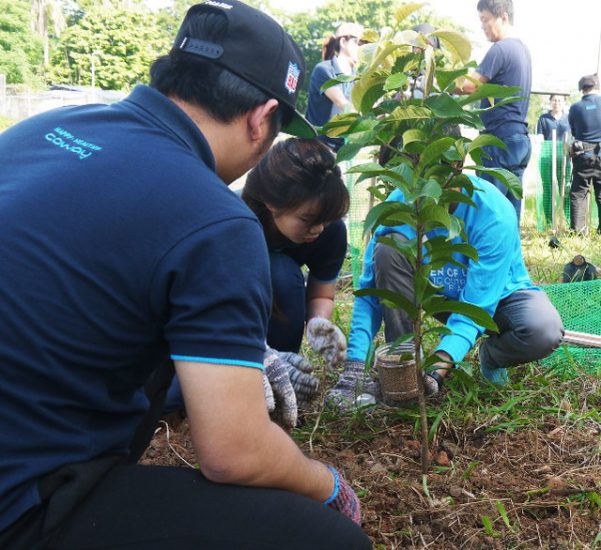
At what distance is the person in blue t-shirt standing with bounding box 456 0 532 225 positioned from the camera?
4864mm

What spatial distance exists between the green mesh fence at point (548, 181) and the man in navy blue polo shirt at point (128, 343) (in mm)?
7406

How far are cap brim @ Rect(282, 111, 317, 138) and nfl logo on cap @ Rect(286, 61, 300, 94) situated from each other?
7 cm

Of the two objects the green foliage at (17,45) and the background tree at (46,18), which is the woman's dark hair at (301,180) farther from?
the background tree at (46,18)

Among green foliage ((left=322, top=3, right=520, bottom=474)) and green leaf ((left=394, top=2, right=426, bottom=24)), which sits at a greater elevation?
green leaf ((left=394, top=2, right=426, bottom=24))

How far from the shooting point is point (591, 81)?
7.93m

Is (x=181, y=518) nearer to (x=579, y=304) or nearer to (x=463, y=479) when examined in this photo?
(x=463, y=479)

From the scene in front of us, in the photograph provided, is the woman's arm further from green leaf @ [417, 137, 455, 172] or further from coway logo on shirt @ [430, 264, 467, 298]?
green leaf @ [417, 137, 455, 172]

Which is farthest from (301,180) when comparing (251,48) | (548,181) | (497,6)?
(548,181)

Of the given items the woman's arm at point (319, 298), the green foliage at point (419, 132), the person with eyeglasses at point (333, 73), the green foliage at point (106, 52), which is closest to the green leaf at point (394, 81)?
the green foliage at point (419, 132)

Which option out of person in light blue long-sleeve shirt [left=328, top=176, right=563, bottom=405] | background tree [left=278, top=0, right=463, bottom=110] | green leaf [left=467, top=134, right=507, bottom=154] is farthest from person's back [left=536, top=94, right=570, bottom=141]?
background tree [left=278, top=0, right=463, bottom=110]

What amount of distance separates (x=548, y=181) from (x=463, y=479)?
755 cm

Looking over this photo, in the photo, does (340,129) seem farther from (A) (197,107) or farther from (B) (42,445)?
(B) (42,445)

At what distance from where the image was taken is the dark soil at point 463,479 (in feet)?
6.16

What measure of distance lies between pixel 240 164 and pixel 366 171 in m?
0.49
